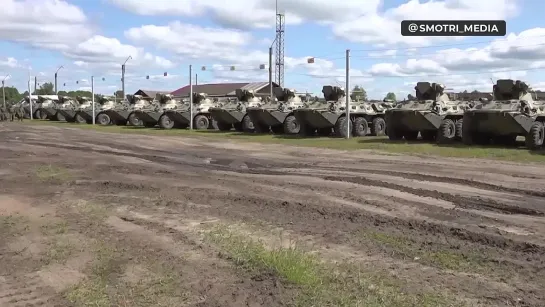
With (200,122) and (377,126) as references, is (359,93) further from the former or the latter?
(200,122)

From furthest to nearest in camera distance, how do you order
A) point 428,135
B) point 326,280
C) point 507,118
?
point 428,135, point 507,118, point 326,280

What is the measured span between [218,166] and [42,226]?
7.09 meters

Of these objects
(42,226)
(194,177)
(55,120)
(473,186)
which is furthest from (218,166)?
(55,120)

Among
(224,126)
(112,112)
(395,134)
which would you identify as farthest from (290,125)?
(112,112)

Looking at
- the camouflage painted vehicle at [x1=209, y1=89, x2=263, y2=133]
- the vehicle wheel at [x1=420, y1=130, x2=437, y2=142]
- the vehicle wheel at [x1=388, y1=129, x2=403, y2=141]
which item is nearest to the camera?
the vehicle wheel at [x1=388, y1=129, x2=403, y2=141]

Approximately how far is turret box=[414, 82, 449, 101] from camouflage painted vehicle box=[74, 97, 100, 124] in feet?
80.7

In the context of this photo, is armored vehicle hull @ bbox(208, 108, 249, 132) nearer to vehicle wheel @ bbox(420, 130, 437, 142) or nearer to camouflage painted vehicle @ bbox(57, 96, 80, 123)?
vehicle wheel @ bbox(420, 130, 437, 142)

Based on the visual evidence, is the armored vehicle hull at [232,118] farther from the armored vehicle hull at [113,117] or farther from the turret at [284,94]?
the armored vehicle hull at [113,117]

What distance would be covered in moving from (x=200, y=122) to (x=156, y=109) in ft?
11.6

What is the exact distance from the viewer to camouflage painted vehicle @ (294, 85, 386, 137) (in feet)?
80.4

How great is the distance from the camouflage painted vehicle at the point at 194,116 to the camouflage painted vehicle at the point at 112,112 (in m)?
4.89

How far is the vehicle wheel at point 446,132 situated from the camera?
20.5 m

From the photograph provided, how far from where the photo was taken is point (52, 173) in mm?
12023

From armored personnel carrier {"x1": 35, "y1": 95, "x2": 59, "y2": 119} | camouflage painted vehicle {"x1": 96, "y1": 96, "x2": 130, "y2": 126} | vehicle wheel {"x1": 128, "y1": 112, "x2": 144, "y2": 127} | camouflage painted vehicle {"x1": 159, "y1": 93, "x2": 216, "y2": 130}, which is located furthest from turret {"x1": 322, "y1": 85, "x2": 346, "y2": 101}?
armored personnel carrier {"x1": 35, "y1": 95, "x2": 59, "y2": 119}
